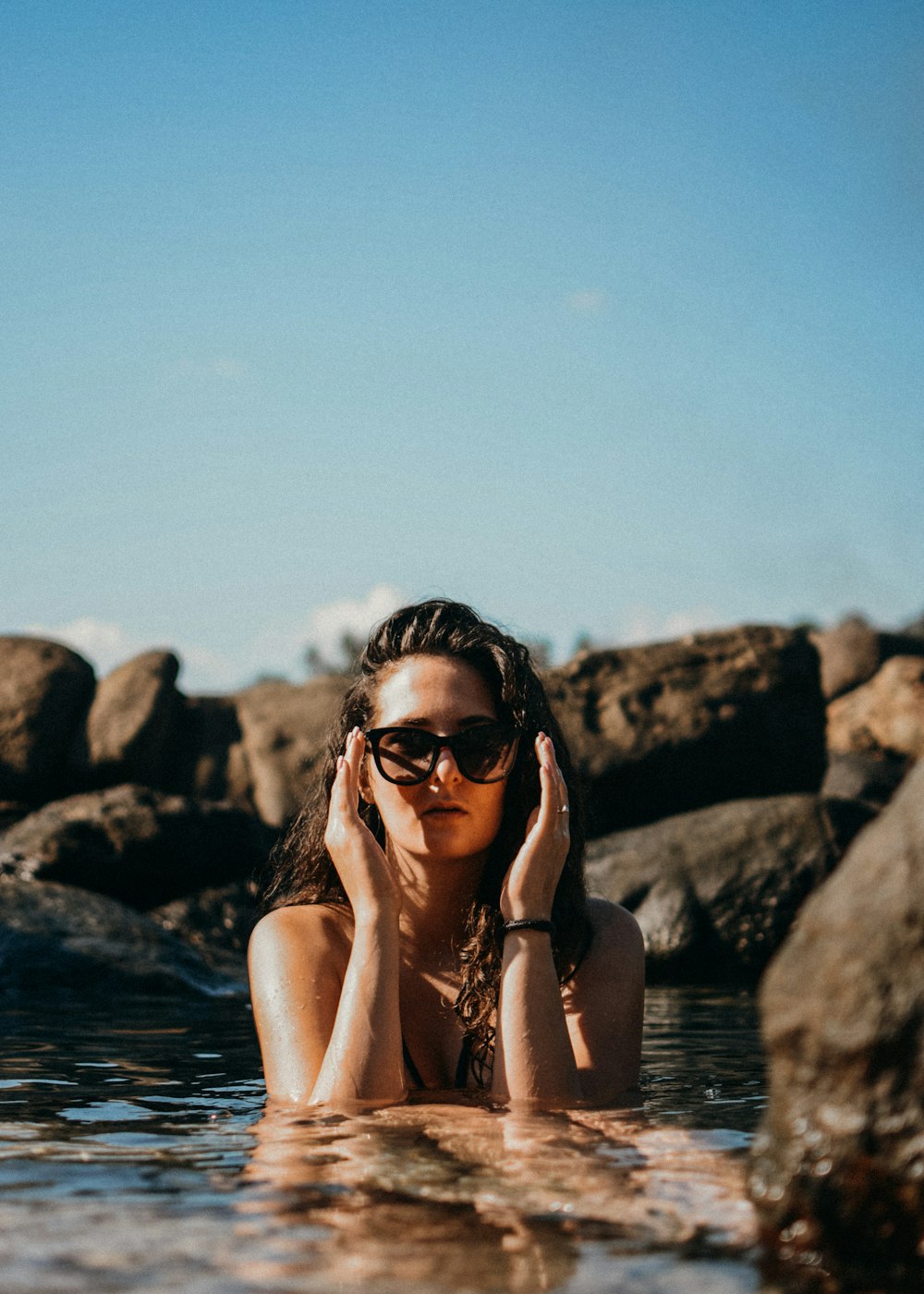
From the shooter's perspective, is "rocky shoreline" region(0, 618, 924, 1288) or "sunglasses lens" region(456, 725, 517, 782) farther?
"rocky shoreline" region(0, 618, 924, 1288)

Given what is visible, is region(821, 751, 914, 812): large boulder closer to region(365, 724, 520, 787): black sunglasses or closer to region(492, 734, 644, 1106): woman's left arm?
region(492, 734, 644, 1106): woman's left arm

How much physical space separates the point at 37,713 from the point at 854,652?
14199 millimetres

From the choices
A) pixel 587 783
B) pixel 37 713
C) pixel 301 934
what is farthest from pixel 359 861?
pixel 37 713

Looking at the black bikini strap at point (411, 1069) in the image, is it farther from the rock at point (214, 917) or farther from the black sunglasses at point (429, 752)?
the rock at point (214, 917)

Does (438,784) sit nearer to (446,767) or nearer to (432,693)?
(446,767)

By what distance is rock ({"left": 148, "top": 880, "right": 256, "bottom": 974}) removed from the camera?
13.3 meters

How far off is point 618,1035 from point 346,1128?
1265 millimetres

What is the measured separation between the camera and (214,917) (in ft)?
44.8

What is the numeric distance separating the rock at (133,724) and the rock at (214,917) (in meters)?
3.00

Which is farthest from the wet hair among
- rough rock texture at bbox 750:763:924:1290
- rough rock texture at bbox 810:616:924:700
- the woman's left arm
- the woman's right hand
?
rough rock texture at bbox 810:616:924:700

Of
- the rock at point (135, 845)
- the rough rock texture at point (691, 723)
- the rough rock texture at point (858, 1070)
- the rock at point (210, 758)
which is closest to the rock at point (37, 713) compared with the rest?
the rock at point (135, 845)

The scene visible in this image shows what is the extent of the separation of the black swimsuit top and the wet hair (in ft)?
0.09

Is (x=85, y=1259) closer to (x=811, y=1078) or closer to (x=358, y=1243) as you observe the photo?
(x=358, y=1243)

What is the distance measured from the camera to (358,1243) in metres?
2.61
